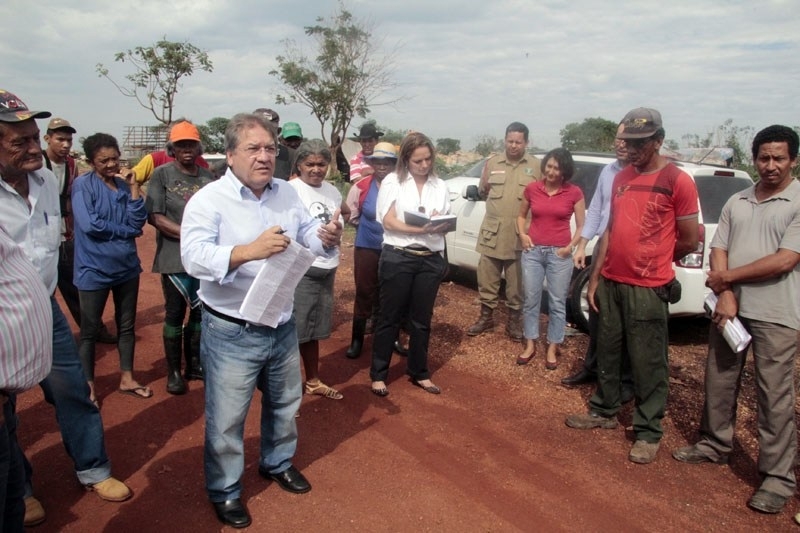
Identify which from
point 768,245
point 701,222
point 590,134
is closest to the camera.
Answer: point 768,245

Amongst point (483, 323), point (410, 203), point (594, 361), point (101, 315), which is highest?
point (410, 203)

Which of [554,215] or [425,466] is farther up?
[554,215]

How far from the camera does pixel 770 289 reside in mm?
3465

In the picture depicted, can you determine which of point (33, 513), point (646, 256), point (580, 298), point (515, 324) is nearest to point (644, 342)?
point (646, 256)

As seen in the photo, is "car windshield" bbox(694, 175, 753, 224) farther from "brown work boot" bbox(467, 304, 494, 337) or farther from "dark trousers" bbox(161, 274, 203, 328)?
"dark trousers" bbox(161, 274, 203, 328)

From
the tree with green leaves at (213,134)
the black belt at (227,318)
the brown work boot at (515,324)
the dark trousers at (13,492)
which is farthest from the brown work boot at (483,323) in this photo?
the tree with green leaves at (213,134)

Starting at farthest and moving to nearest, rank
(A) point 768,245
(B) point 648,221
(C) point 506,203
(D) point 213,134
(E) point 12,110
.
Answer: (D) point 213,134, (C) point 506,203, (B) point 648,221, (A) point 768,245, (E) point 12,110

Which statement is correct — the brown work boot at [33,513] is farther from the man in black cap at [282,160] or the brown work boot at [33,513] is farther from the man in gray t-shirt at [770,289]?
the man in gray t-shirt at [770,289]

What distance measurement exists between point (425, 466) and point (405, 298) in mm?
1392

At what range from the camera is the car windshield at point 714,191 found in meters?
5.82

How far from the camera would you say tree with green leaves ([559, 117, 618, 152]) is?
19638mm

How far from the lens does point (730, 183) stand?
6.10 meters

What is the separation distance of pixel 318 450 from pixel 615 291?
2276 mm

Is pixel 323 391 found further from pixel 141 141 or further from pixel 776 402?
pixel 141 141
